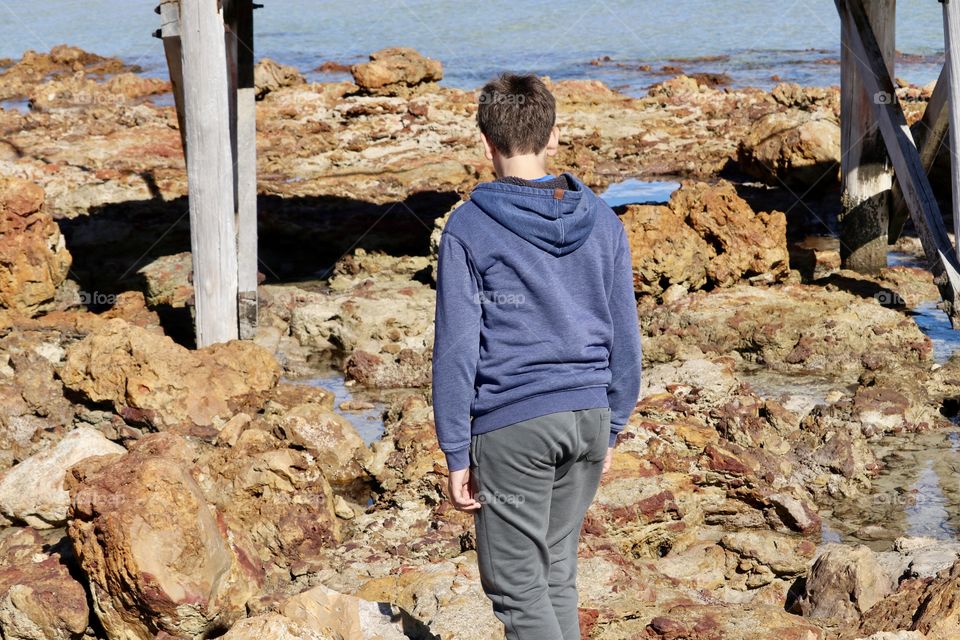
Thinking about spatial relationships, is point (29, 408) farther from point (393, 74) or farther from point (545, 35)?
point (545, 35)

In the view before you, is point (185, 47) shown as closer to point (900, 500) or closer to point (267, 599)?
point (267, 599)

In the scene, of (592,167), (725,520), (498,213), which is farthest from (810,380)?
(592,167)

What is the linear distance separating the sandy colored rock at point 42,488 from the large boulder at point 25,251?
11.0 ft

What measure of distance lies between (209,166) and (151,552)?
13.3 feet

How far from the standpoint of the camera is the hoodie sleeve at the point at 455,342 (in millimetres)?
2766

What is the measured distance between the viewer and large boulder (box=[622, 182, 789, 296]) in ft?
28.5

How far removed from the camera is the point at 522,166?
282 centimetres

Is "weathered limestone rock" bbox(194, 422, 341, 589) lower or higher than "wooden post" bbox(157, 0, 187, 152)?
lower

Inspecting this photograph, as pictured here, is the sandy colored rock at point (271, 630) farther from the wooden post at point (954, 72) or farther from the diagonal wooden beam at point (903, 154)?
the diagonal wooden beam at point (903, 154)

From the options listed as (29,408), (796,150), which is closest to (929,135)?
(796,150)

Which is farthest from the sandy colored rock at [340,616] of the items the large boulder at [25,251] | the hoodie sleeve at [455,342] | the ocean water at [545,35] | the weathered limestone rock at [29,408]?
the ocean water at [545,35]

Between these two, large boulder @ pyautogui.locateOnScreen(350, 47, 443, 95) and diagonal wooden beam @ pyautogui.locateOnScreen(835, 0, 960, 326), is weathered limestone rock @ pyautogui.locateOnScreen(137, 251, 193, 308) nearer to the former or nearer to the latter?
diagonal wooden beam @ pyautogui.locateOnScreen(835, 0, 960, 326)

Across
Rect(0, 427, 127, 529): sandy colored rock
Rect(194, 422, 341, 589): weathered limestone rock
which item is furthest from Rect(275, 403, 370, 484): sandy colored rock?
Rect(0, 427, 127, 529): sandy colored rock

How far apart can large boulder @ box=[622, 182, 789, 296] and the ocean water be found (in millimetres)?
14540
